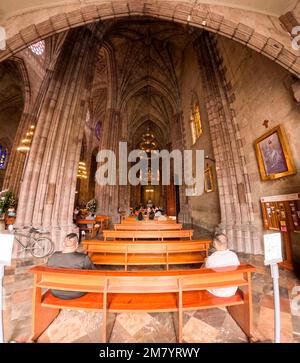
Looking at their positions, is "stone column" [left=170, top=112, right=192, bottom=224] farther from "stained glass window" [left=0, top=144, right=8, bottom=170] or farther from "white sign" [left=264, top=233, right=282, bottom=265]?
"stained glass window" [left=0, top=144, right=8, bottom=170]

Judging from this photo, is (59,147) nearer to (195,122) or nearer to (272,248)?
(272,248)

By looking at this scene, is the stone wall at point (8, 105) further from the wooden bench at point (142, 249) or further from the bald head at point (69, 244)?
the bald head at point (69, 244)

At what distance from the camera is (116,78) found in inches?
583

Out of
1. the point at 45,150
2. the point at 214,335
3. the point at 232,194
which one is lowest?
the point at 214,335

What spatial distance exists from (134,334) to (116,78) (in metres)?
17.9

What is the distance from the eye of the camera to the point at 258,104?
5320mm

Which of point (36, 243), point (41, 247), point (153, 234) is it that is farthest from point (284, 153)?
point (36, 243)

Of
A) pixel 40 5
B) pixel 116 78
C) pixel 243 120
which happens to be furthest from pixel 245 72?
pixel 116 78

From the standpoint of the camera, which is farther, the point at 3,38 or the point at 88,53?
the point at 88,53

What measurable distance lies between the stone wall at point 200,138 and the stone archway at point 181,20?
5.81 metres

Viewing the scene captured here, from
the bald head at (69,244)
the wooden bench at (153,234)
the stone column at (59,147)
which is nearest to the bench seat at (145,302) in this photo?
the bald head at (69,244)

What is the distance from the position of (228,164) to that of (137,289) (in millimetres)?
6111
